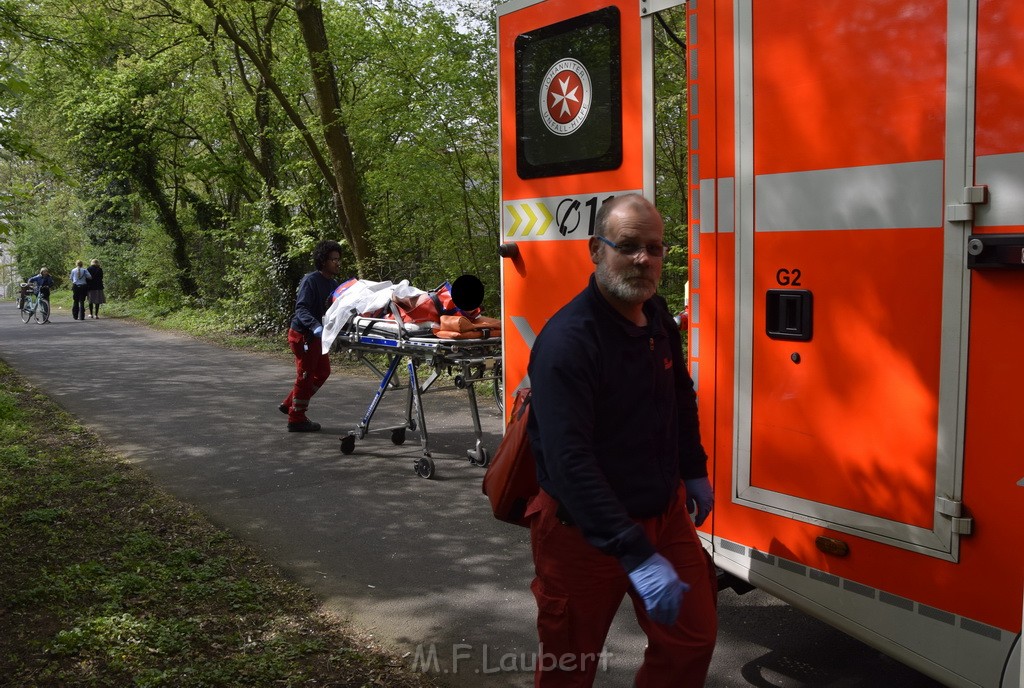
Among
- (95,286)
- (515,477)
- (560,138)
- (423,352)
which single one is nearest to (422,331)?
(423,352)

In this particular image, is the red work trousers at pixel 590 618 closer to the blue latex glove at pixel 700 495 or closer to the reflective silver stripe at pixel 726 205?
the blue latex glove at pixel 700 495

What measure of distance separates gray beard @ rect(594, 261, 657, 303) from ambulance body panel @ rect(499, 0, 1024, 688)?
2.96 ft

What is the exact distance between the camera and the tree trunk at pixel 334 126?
14.7 metres

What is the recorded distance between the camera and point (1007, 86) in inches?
110

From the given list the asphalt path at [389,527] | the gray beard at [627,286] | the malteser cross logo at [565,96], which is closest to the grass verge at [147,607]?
the asphalt path at [389,527]

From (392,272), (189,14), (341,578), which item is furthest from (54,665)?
(189,14)

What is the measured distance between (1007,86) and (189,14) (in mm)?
17231

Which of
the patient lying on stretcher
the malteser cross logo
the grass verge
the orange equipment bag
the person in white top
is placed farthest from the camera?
the person in white top

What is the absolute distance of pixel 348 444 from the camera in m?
8.18

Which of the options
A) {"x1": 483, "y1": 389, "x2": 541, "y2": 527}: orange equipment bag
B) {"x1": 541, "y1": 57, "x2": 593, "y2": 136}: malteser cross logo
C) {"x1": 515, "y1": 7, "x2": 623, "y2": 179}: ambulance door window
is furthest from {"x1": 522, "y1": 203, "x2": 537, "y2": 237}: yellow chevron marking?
{"x1": 483, "y1": 389, "x2": 541, "y2": 527}: orange equipment bag

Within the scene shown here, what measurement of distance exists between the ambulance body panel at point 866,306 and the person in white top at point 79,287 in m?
24.6

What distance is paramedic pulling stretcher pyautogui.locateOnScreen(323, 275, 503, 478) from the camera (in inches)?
275

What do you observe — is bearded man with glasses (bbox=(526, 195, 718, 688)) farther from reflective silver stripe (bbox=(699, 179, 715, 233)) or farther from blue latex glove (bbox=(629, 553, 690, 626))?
reflective silver stripe (bbox=(699, 179, 715, 233))

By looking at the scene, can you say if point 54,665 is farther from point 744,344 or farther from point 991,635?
point 991,635
